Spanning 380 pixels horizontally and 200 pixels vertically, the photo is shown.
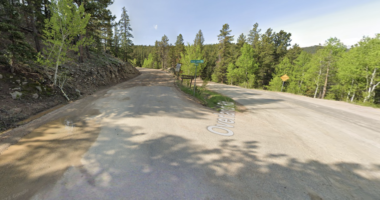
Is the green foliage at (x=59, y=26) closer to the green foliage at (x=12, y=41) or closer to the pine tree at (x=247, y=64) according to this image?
the green foliage at (x=12, y=41)

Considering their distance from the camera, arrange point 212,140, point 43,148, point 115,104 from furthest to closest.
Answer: point 115,104
point 212,140
point 43,148

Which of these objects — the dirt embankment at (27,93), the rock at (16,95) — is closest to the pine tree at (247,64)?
the dirt embankment at (27,93)

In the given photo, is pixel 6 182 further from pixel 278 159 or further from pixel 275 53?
pixel 275 53

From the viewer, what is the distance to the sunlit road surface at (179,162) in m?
2.27

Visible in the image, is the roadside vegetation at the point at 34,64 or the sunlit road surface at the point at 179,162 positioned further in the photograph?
the roadside vegetation at the point at 34,64

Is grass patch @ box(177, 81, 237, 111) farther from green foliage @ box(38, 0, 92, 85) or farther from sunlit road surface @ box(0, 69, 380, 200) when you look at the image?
green foliage @ box(38, 0, 92, 85)

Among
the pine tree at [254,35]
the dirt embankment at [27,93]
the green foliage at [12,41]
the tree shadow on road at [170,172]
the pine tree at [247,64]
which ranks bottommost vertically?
the tree shadow on road at [170,172]

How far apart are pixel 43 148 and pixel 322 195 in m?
5.95

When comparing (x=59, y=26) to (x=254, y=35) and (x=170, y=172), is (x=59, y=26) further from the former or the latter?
(x=254, y=35)

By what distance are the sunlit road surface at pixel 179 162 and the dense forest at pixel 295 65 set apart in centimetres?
1723

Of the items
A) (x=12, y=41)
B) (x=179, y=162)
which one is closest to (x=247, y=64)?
(x=179, y=162)

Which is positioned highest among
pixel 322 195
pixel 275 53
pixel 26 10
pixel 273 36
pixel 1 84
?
pixel 273 36

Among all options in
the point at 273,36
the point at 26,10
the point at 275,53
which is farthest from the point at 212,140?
the point at 273,36

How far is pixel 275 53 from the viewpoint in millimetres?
36031
